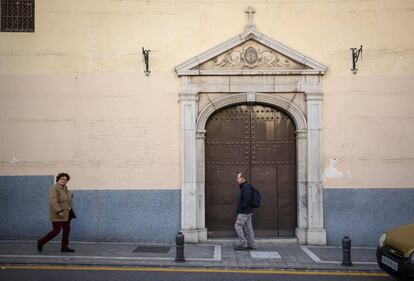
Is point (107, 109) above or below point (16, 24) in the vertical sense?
below

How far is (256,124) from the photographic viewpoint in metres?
11.7

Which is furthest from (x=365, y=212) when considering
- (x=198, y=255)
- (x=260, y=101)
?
(x=198, y=255)

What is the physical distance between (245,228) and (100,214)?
11.3 feet

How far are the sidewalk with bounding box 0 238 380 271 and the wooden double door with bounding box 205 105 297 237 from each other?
0.63 m

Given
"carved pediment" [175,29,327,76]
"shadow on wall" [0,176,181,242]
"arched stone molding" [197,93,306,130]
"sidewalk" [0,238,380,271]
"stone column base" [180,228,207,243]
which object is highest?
"carved pediment" [175,29,327,76]

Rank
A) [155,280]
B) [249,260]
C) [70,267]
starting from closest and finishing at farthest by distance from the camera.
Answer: [155,280] < [70,267] < [249,260]

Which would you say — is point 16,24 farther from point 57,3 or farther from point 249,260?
point 249,260

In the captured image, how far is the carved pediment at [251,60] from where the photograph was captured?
1145 centimetres

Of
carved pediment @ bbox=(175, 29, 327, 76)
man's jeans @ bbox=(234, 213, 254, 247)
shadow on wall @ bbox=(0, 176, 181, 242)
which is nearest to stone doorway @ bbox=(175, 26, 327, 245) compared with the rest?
carved pediment @ bbox=(175, 29, 327, 76)

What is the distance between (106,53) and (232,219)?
5.02 meters

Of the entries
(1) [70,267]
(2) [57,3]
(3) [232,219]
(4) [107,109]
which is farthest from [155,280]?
(2) [57,3]

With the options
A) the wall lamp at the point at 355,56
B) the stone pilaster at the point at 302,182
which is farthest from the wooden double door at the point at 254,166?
the wall lamp at the point at 355,56

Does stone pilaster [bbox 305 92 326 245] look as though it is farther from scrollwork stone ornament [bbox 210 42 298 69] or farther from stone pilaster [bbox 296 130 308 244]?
scrollwork stone ornament [bbox 210 42 298 69]

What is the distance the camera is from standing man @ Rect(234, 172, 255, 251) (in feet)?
34.2
